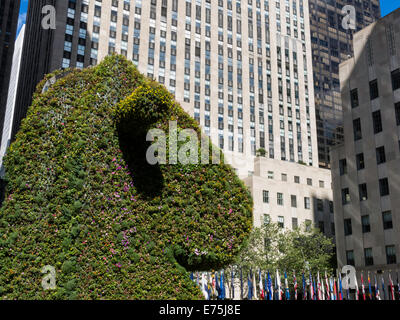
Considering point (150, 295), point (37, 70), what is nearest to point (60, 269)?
point (150, 295)

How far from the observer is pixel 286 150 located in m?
107

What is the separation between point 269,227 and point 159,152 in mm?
49316

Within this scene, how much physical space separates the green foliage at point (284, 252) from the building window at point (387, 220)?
28.7 ft

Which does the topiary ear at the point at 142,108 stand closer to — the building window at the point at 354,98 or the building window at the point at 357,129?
the building window at the point at 357,129

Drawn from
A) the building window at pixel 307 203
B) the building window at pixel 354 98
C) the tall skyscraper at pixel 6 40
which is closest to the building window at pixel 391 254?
the building window at pixel 354 98

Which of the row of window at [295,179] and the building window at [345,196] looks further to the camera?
the row of window at [295,179]

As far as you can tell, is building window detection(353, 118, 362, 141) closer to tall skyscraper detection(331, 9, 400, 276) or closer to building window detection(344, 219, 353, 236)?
tall skyscraper detection(331, 9, 400, 276)

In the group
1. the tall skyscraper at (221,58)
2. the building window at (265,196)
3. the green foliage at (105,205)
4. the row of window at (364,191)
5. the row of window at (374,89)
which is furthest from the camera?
the tall skyscraper at (221,58)

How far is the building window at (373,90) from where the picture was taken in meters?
55.4

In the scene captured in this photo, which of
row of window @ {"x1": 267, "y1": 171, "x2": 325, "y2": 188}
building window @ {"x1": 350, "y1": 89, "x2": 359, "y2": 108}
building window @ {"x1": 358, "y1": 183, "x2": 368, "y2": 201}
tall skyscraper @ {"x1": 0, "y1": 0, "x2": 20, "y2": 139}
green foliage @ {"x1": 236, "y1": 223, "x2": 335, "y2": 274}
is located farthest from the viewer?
tall skyscraper @ {"x1": 0, "y1": 0, "x2": 20, "y2": 139}

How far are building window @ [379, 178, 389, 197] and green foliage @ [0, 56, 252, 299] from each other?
146 ft

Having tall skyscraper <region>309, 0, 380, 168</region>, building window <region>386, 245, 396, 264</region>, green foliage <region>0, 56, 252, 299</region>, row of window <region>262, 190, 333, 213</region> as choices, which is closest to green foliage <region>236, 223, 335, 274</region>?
building window <region>386, 245, 396, 264</region>

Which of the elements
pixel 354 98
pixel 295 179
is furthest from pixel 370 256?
pixel 295 179

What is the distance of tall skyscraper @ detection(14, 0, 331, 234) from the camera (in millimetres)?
92875
